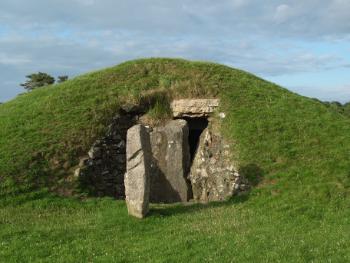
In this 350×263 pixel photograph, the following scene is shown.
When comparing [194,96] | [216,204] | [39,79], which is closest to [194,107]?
[194,96]

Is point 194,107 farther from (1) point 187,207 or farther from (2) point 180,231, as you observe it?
(2) point 180,231

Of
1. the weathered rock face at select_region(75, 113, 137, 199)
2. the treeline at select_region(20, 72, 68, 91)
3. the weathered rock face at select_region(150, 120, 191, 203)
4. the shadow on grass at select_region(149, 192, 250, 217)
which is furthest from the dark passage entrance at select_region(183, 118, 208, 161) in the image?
the treeline at select_region(20, 72, 68, 91)

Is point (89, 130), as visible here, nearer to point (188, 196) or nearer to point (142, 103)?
point (142, 103)

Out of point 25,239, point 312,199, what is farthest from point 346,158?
point 25,239

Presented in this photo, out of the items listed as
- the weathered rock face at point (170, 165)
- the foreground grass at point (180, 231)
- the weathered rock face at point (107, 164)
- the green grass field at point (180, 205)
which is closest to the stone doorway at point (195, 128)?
the green grass field at point (180, 205)

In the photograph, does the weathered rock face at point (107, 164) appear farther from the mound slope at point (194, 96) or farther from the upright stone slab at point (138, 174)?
the upright stone slab at point (138, 174)

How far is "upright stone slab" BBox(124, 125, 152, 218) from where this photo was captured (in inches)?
625

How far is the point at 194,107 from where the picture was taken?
23.2m

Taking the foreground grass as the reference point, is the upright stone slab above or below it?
above

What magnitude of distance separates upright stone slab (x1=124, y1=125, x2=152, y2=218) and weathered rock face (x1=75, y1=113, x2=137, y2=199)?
154 inches

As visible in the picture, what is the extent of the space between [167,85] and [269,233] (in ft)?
39.9

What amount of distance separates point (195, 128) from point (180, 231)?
10.3 metres

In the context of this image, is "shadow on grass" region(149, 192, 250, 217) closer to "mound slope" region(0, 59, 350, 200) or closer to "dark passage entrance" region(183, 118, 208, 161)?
"mound slope" region(0, 59, 350, 200)

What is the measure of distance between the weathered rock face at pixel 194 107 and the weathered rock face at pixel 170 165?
1408 millimetres
